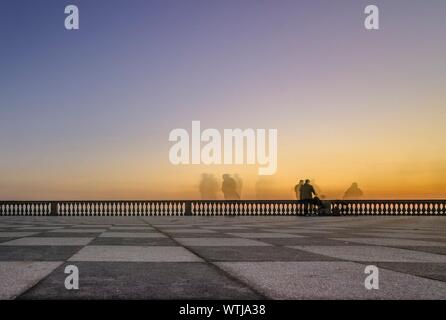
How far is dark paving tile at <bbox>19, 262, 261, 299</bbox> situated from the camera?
255cm

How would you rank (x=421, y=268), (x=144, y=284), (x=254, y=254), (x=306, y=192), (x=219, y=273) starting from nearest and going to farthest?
1. (x=144, y=284)
2. (x=219, y=273)
3. (x=421, y=268)
4. (x=254, y=254)
5. (x=306, y=192)

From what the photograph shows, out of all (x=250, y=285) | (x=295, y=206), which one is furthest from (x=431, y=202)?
(x=250, y=285)

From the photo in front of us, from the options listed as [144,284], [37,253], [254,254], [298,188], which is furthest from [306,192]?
[144,284]

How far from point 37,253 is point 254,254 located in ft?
7.59

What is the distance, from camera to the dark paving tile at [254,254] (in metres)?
4.25

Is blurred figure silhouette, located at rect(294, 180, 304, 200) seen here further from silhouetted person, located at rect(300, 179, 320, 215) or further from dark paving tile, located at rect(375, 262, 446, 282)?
dark paving tile, located at rect(375, 262, 446, 282)

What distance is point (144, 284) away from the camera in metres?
2.87

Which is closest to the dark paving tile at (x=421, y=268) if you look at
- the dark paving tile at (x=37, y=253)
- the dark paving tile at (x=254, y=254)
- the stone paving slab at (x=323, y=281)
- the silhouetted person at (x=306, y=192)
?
the stone paving slab at (x=323, y=281)

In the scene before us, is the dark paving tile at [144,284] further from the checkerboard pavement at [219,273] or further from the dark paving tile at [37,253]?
the dark paving tile at [37,253]

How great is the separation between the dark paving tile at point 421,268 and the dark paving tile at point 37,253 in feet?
9.87

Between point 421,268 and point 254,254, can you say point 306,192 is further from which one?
point 421,268

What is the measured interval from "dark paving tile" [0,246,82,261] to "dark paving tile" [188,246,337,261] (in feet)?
4.52

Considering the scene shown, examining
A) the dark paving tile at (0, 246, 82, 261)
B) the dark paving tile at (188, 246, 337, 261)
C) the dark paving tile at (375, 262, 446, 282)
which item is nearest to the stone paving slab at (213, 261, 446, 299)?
the dark paving tile at (375, 262, 446, 282)
